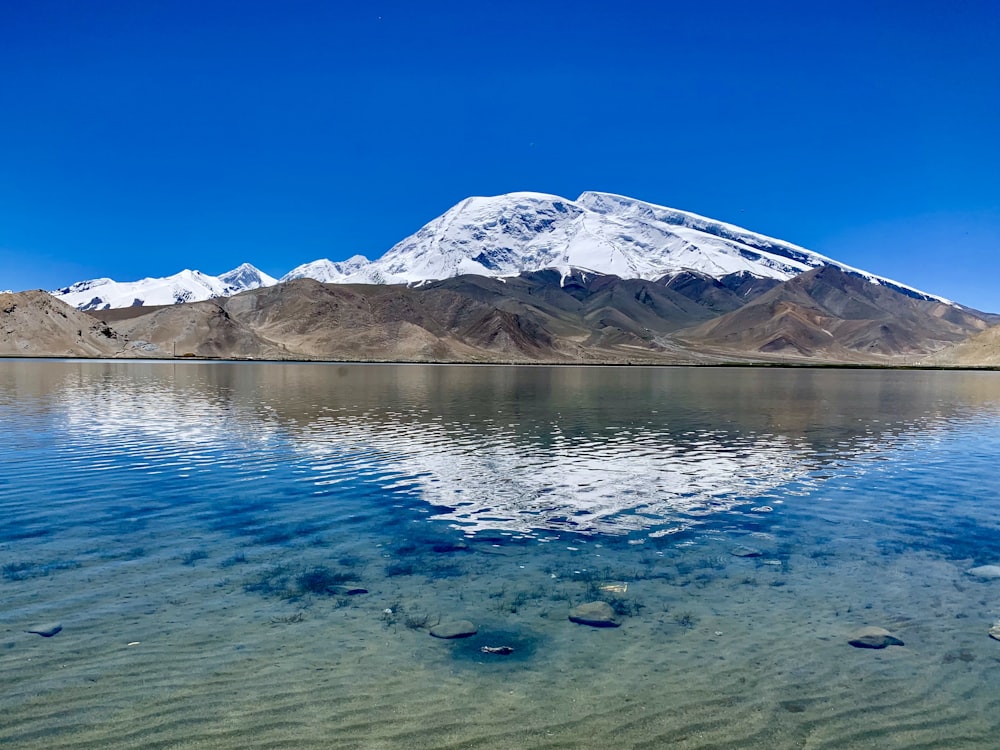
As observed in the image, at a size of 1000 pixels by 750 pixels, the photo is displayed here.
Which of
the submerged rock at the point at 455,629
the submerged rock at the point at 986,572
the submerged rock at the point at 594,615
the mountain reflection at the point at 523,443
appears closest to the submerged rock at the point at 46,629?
the submerged rock at the point at 455,629

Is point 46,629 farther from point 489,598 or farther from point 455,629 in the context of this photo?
point 489,598

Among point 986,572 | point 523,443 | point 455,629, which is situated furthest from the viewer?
point 523,443

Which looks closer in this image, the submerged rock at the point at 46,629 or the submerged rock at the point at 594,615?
the submerged rock at the point at 46,629

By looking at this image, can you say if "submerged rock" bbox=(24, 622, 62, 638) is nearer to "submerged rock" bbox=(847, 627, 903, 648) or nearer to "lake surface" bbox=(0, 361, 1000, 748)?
"lake surface" bbox=(0, 361, 1000, 748)

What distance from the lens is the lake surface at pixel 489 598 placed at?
10125 mm

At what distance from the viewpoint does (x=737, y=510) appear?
938 inches

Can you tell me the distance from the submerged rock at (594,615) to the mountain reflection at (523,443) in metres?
5.92

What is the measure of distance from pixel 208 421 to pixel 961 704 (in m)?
45.1

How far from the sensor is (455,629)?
13.3 meters

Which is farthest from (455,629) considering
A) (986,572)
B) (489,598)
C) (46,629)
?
(986,572)

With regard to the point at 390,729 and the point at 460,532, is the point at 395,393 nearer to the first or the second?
the point at 460,532

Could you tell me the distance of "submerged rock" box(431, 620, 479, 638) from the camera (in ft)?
42.9

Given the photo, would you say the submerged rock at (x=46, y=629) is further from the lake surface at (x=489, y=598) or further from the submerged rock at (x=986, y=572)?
the submerged rock at (x=986, y=572)

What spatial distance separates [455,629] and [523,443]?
1028 inches
